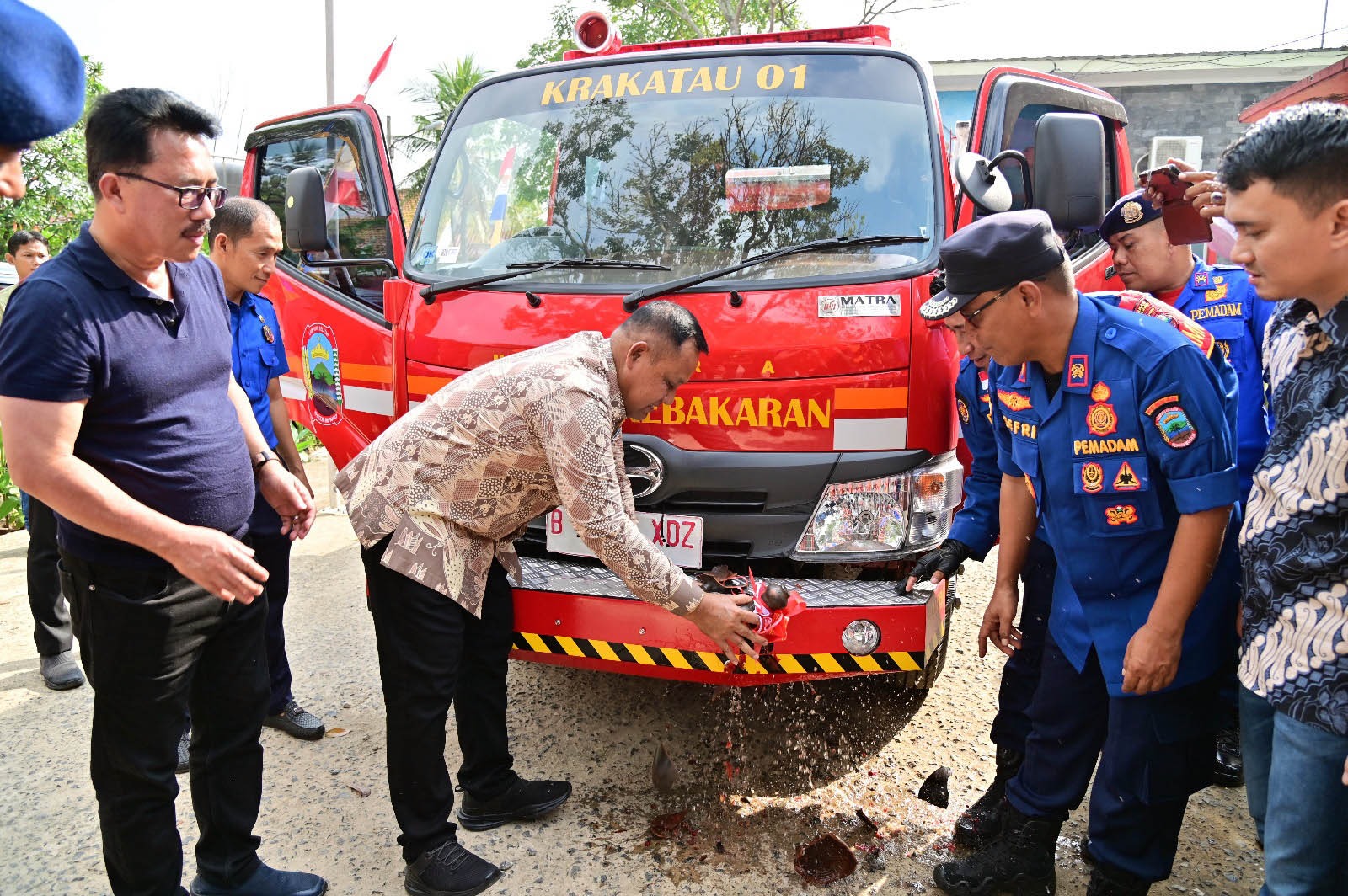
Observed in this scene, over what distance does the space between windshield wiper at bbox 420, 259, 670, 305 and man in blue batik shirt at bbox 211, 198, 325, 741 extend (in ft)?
2.06

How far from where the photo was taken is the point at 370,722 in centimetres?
378

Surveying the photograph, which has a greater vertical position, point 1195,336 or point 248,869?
point 1195,336

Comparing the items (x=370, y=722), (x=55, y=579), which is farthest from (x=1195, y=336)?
(x=55, y=579)

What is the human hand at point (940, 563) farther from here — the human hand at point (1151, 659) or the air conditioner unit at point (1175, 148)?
the air conditioner unit at point (1175, 148)

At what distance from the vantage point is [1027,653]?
2.91m

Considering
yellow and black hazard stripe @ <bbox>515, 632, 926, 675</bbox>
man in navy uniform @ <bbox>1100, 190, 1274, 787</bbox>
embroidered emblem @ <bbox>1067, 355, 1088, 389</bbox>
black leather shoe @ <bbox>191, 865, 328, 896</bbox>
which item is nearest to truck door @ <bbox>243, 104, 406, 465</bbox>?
yellow and black hazard stripe @ <bbox>515, 632, 926, 675</bbox>

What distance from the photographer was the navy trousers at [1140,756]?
7.42 feet

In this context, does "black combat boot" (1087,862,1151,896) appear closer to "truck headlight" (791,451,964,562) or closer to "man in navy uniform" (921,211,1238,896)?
"man in navy uniform" (921,211,1238,896)

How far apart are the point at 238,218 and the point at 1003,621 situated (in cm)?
292

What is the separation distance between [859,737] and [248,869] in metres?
2.11

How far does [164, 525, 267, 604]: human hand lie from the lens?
2.13 m

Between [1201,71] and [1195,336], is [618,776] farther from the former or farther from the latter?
[1201,71]

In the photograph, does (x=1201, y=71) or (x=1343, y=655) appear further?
(x=1201, y=71)

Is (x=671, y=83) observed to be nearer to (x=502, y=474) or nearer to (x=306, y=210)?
(x=306, y=210)
